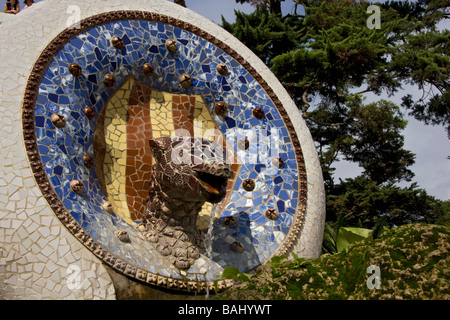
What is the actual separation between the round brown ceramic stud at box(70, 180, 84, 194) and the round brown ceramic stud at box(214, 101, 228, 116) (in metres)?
2.31

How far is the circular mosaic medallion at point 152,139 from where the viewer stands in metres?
5.54

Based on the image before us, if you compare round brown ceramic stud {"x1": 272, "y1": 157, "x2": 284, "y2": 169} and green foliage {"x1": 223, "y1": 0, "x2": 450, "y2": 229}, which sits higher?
green foliage {"x1": 223, "y1": 0, "x2": 450, "y2": 229}

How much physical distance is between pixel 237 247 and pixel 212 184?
98 cm

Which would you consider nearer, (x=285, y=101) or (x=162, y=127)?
(x=162, y=127)

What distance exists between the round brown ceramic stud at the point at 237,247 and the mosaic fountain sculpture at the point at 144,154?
0.05 feet

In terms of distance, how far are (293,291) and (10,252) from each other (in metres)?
2.68

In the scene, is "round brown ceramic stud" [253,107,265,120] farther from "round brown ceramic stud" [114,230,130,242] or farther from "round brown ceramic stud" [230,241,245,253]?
"round brown ceramic stud" [114,230,130,242]

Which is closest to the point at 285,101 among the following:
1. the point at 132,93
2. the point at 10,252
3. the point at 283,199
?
the point at 283,199

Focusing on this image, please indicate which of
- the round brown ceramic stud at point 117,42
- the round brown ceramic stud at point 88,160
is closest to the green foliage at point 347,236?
the round brown ceramic stud at point 88,160

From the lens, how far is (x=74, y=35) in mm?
6371

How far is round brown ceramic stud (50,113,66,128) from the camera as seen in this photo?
5688mm

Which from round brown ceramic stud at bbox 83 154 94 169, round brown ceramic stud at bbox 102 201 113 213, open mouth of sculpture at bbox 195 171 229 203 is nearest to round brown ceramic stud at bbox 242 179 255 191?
open mouth of sculpture at bbox 195 171 229 203

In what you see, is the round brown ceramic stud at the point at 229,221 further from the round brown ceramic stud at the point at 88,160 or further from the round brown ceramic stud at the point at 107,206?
the round brown ceramic stud at the point at 88,160
